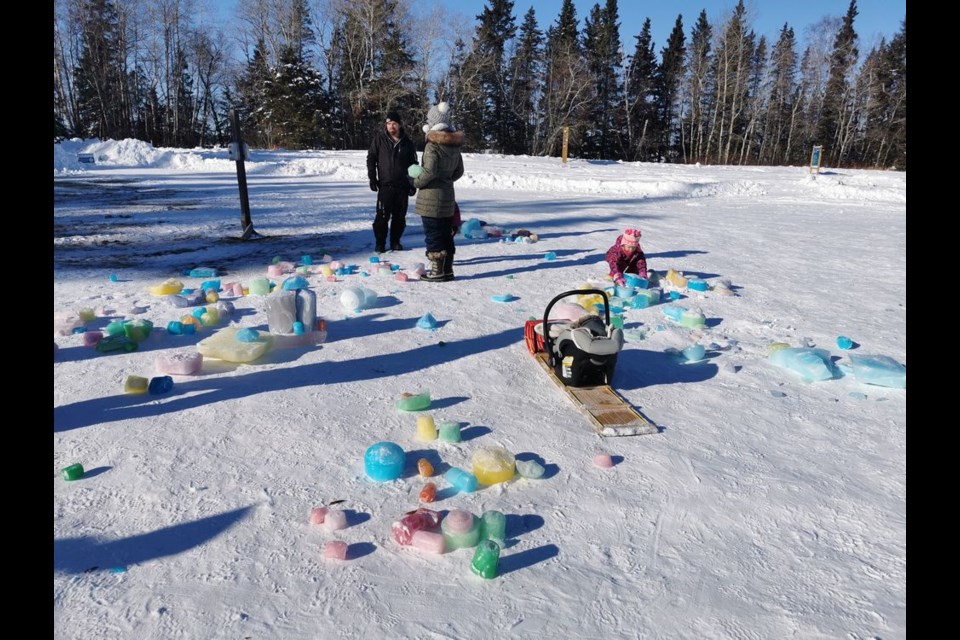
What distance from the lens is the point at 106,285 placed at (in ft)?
19.4

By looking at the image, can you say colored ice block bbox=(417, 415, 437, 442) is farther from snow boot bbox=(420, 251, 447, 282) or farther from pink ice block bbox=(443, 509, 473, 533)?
snow boot bbox=(420, 251, 447, 282)

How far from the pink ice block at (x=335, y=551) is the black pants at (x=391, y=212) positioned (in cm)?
563

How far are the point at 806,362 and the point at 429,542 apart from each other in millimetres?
3156

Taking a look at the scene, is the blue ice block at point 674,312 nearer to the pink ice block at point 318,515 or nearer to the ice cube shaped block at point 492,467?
the ice cube shaped block at point 492,467

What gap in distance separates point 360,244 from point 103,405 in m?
5.34

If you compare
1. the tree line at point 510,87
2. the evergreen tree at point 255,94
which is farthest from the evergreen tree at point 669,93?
the evergreen tree at point 255,94

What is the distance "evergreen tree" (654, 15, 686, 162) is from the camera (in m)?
43.9

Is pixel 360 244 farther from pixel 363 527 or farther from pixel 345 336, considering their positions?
pixel 363 527

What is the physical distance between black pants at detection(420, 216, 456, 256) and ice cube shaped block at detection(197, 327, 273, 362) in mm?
2521

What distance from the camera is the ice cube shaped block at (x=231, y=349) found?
390cm

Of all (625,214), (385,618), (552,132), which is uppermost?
(552,132)

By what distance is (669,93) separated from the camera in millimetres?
44094

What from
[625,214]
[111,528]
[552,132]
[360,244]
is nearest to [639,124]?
[552,132]

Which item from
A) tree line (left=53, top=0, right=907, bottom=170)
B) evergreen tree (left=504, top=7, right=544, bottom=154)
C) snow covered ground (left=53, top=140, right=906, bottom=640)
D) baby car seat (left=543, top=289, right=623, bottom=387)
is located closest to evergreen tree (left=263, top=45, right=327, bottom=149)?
tree line (left=53, top=0, right=907, bottom=170)
